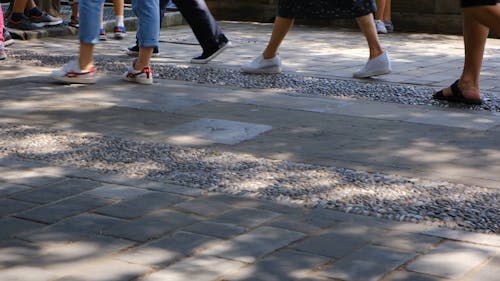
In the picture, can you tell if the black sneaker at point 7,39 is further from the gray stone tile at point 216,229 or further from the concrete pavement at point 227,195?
the gray stone tile at point 216,229

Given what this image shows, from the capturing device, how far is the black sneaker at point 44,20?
11195 millimetres

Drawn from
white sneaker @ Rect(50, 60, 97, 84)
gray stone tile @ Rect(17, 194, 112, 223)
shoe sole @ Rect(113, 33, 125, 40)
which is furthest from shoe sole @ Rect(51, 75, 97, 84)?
shoe sole @ Rect(113, 33, 125, 40)

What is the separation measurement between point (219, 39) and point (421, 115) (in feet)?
9.67

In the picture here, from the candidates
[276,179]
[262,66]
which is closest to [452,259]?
[276,179]

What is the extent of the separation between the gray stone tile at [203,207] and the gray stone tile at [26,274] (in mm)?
826

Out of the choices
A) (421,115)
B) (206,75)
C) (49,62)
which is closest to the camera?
(421,115)

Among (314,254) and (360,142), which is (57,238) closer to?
(314,254)

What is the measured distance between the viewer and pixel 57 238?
364 centimetres

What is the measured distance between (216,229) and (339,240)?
47 cm

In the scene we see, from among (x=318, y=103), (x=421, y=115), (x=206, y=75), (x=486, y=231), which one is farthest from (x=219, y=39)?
(x=486, y=231)

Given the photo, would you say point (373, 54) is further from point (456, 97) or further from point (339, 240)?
point (339, 240)

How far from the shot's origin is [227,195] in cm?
423

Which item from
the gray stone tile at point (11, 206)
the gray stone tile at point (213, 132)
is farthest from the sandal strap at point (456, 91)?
the gray stone tile at point (11, 206)

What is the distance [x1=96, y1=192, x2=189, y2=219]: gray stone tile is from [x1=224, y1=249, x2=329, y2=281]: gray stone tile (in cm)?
72
